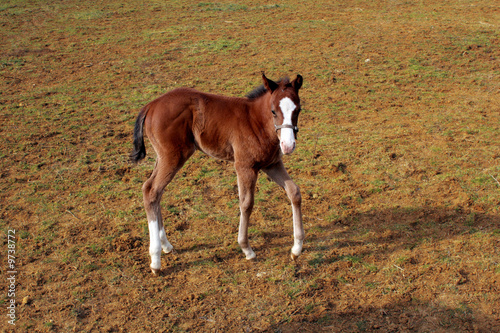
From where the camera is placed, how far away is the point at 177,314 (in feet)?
12.5

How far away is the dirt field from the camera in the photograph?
3.86 meters

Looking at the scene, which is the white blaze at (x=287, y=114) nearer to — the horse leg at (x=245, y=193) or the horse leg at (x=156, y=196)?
the horse leg at (x=245, y=193)

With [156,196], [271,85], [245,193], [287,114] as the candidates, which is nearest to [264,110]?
[271,85]

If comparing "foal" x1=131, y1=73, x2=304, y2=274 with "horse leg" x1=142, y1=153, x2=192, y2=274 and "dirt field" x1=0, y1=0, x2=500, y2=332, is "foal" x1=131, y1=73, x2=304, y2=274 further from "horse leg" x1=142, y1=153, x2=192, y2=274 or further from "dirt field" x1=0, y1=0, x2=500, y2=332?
"dirt field" x1=0, y1=0, x2=500, y2=332

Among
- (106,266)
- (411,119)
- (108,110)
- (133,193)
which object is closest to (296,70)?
(411,119)

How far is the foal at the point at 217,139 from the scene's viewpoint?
13.9 feet

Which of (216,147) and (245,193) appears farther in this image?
(216,147)

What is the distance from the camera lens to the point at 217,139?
172 inches

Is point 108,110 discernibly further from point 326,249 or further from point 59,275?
point 326,249

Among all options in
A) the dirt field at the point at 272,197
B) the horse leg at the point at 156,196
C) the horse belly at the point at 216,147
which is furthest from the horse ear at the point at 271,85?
the dirt field at the point at 272,197

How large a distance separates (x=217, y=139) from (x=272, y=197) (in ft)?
4.89

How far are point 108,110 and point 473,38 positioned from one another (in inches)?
356

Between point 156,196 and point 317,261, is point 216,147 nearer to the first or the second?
point 156,196

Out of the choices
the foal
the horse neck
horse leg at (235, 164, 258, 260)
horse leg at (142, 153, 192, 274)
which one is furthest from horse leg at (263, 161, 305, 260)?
horse leg at (142, 153, 192, 274)
